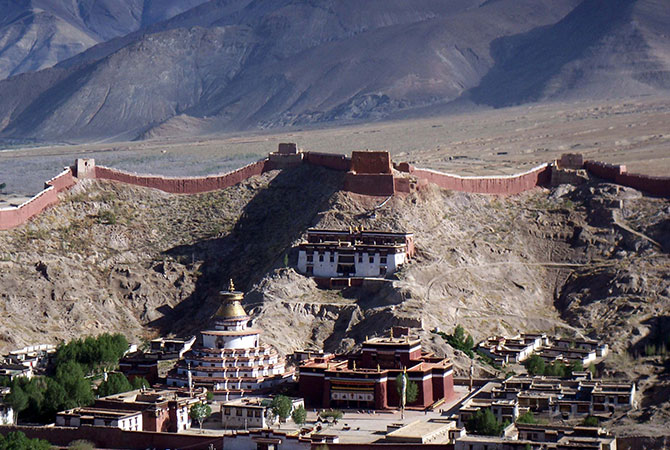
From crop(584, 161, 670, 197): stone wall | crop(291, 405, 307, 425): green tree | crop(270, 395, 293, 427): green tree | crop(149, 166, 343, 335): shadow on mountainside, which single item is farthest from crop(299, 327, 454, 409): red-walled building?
crop(584, 161, 670, 197): stone wall

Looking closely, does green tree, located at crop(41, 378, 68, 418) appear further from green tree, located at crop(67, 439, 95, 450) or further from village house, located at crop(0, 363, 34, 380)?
village house, located at crop(0, 363, 34, 380)

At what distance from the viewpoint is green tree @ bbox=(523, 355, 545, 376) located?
7144 cm

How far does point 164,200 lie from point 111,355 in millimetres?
23141

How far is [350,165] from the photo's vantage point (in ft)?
300

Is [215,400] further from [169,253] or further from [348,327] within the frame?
[169,253]

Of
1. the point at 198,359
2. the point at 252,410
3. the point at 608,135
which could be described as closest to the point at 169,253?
the point at 198,359

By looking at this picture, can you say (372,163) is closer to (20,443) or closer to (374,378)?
(374,378)

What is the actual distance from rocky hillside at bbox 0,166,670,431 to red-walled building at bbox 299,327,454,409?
410cm

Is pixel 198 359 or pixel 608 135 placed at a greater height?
pixel 608 135

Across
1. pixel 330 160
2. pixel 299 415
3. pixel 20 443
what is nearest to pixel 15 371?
pixel 20 443

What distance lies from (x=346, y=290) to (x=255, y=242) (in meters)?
11.7

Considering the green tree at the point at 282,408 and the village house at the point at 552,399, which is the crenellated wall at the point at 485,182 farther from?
the green tree at the point at 282,408

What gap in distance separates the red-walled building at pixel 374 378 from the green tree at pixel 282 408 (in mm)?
2757

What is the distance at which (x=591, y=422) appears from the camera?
62625mm
